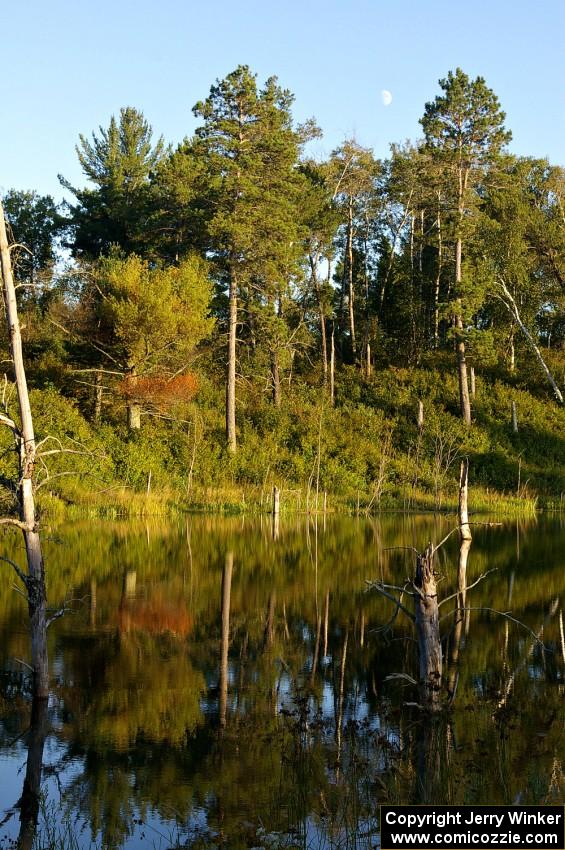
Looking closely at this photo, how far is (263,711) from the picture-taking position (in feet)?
41.3

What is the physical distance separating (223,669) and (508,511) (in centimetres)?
3139

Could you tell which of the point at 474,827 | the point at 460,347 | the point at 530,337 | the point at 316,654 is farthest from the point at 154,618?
the point at 530,337

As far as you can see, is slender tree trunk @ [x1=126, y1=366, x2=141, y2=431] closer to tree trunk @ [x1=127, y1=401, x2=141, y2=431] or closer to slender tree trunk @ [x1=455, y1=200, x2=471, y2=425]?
tree trunk @ [x1=127, y1=401, x2=141, y2=431]

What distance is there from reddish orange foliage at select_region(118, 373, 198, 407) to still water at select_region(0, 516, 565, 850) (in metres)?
22.9

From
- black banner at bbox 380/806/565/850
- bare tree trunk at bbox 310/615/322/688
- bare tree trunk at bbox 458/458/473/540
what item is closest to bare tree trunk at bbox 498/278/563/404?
bare tree trunk at bbox 458/458/473/540

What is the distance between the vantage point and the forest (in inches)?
1822

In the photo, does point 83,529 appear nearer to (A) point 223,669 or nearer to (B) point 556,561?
(B) point 556,561

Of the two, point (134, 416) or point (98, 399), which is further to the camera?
point (98, 399)

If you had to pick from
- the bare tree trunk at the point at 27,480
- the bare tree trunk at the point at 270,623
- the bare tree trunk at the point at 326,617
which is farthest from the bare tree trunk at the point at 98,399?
the bare tree trunk at the point at 27,480

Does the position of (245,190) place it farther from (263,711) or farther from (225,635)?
(263,711)

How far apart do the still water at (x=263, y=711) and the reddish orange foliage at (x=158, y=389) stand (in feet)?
75.2

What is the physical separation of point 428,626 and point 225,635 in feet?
20.4

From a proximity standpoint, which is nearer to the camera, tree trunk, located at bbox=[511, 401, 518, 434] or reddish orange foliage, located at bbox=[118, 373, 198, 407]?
reddish orange foliage, located at bbox=[118, 373, 198, 407]

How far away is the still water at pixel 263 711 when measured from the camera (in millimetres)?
9242
